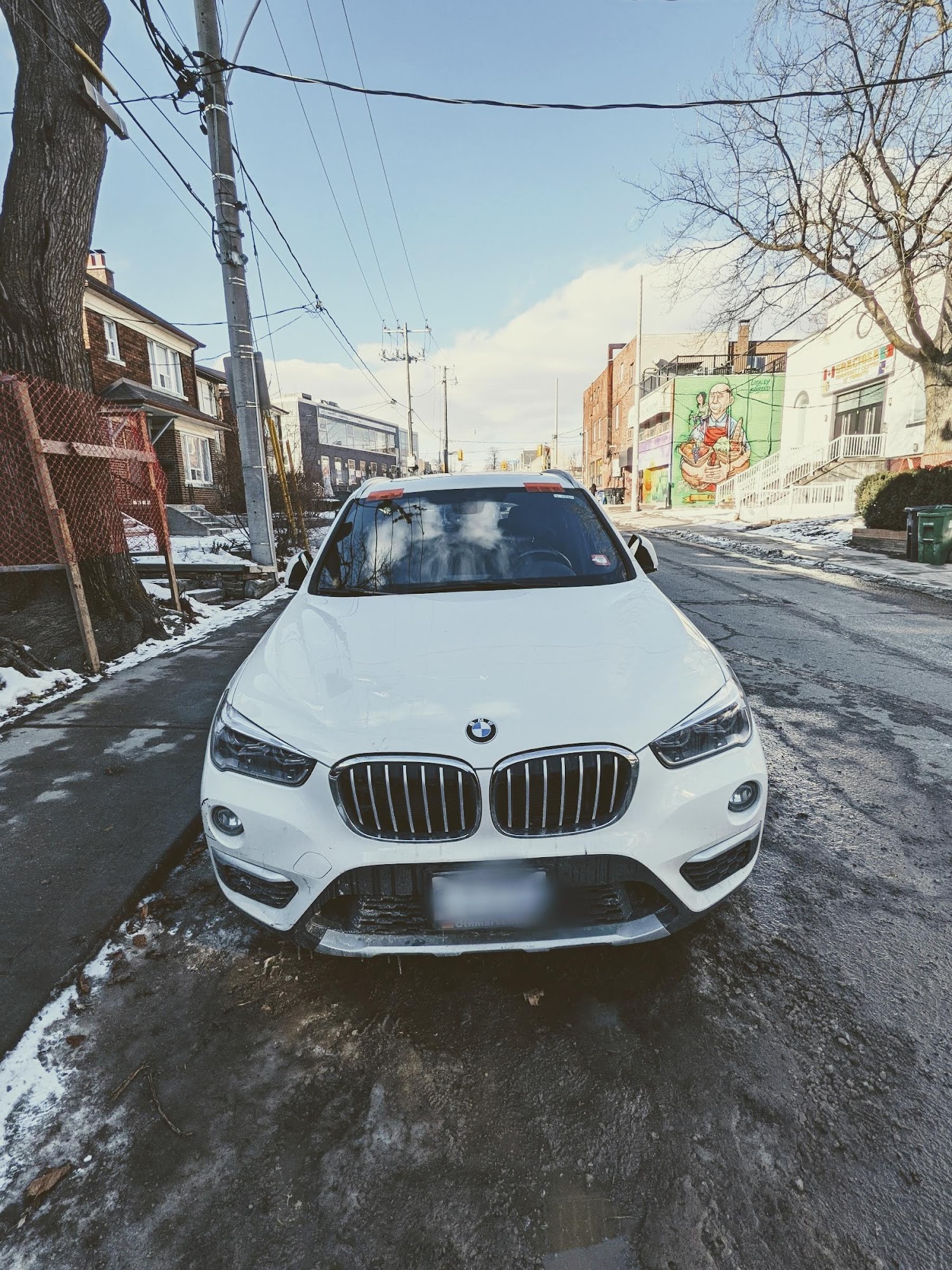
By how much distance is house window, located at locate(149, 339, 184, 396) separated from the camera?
2345 cm

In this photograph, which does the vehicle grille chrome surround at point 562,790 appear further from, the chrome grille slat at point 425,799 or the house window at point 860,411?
the house window at point 860,411

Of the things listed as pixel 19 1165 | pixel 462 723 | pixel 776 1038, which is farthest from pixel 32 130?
pixel 776 1038

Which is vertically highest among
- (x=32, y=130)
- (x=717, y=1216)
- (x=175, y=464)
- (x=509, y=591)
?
(x=32, y=130)

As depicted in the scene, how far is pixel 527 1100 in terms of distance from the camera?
177 centimetres

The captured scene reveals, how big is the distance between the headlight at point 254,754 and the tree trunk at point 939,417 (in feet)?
58.0

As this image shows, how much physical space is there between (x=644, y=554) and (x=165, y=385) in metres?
26.3

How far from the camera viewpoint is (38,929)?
8.04 ft

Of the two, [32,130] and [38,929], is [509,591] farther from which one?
[32,130]

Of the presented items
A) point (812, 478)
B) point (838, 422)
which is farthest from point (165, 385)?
point (838, 422)

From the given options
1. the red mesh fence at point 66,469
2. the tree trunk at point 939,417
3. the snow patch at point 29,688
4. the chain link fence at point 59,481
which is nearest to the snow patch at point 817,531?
the tree trunk at point 939,417

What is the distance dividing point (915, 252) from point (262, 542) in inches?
620

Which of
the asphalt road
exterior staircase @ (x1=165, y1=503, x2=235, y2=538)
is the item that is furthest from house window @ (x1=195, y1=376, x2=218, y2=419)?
the asphalt road

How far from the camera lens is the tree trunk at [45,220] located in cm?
548

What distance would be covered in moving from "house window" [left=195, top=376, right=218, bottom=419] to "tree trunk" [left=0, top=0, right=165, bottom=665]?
22709 mm
